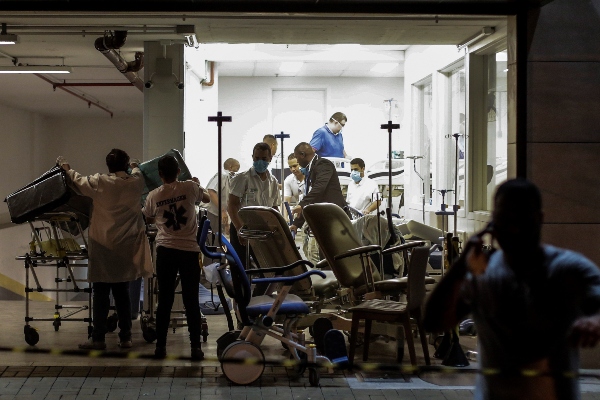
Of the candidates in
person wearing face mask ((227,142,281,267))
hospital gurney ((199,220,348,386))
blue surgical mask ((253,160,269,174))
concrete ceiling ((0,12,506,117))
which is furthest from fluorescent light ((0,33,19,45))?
hospital gurney ((199,220,348,386))

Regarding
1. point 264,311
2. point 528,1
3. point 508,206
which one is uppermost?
point 528,1

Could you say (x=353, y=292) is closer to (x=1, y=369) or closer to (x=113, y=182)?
(x=113, y=182)

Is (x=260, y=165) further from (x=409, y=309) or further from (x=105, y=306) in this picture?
(x=409, y=309)

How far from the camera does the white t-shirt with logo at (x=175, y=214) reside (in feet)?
21.4

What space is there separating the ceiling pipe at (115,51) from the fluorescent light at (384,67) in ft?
15.6

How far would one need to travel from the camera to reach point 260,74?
16.1 metres

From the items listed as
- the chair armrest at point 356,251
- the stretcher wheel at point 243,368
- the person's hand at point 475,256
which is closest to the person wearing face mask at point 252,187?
the chair armrest at point 356,251

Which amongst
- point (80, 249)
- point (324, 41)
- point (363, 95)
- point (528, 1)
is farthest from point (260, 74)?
point (528, 1)

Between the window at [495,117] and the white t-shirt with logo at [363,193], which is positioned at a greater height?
the window at [495,117]

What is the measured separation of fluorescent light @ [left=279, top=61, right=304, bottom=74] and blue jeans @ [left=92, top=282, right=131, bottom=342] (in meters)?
8.09

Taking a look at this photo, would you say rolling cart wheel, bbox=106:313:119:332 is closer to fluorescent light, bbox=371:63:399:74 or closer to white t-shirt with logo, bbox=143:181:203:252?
white t-shirt with logo, bbox=143:181:203:252

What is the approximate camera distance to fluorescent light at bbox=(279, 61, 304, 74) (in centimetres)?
1468

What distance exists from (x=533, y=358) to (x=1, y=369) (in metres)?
4.71

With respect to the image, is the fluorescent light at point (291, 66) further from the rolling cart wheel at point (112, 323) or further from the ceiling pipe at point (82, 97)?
the rolling cart wheel at point (112, 323)
